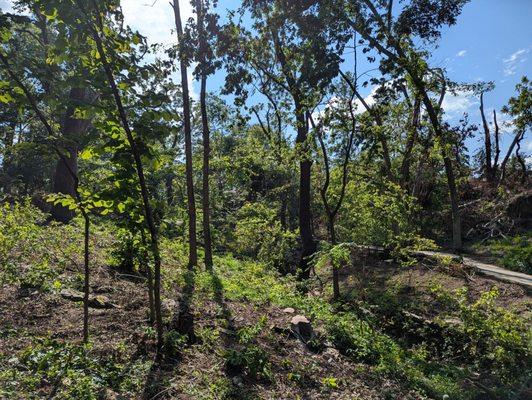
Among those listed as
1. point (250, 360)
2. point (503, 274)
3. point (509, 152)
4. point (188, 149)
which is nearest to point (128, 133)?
point (250, 360)

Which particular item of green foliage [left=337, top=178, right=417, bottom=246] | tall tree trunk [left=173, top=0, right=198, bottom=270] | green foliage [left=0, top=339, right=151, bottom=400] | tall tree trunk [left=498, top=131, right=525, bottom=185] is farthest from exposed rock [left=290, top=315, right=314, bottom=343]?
tall tree trunk [left=498, top=131, right=525, bottom=185]

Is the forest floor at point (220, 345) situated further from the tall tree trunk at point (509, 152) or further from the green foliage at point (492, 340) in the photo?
the tall tree trunk at point (509, 152)

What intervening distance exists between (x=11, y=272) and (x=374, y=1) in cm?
1227

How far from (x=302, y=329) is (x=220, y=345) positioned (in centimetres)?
168

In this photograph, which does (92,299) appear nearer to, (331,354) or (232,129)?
(331,354)

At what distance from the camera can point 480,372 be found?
6.86 m

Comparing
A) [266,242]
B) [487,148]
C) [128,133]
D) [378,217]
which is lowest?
[266,242]

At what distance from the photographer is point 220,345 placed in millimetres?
5379

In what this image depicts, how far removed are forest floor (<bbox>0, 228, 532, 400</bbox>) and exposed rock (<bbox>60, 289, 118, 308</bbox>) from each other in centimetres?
11

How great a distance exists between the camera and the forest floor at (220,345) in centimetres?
403

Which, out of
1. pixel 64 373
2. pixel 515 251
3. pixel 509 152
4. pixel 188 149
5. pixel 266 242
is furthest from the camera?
pixel 509 152

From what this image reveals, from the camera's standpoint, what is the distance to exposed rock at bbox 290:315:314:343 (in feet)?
21.3

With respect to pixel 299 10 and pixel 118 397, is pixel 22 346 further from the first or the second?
pixel 299 10

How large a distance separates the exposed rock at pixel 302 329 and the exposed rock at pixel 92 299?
2665 mm
